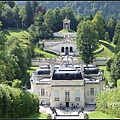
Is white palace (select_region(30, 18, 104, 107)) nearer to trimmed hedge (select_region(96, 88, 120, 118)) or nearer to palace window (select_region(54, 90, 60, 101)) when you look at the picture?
palace window (select_region(54, 90, 60, 101))

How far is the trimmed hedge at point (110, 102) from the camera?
32.0 meters

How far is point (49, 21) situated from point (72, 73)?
204ft

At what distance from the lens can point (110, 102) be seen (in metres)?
34.0

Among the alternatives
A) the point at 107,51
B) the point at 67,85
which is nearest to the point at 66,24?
the point at 107,51

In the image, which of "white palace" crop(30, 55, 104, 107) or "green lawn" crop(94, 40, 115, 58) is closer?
"white palace" crop(30, 55, 104, 107)

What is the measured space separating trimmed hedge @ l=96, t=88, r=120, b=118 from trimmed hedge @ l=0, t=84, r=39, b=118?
654 centimetres

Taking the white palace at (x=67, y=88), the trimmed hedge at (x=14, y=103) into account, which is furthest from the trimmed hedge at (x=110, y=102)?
the white palace at (x=67, y=88)

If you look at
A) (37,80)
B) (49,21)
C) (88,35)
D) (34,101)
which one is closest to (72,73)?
(37,80)

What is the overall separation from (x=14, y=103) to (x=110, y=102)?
8.88 m

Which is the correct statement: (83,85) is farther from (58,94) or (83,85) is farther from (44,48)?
(44,48)

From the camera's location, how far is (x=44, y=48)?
299 feet

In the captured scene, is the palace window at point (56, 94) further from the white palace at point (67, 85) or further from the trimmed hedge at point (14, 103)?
the trimmed hedge at point (14, 103)

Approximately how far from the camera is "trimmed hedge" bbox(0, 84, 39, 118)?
93.9ft

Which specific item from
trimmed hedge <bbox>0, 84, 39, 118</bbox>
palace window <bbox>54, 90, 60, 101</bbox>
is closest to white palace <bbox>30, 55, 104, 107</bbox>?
palace window <bbox>54, 90, 60, 101</bbox>
